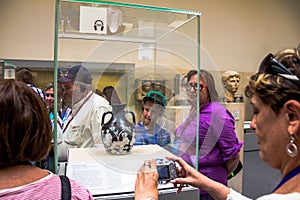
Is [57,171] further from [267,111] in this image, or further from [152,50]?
[152,50]

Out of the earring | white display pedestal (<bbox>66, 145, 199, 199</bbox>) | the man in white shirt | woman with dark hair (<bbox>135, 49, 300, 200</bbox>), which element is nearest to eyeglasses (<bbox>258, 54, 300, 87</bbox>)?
woman with dark hair (<bbox>135, 49, 300, 200</bbox>)

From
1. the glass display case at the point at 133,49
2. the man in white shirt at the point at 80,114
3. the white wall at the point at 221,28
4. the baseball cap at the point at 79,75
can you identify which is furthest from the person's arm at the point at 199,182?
the white wall at the point at 221,28

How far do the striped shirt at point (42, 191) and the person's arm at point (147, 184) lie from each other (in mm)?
231

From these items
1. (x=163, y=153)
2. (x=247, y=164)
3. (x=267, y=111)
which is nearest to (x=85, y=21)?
(x=163, y=153)

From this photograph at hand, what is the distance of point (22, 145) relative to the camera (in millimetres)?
686

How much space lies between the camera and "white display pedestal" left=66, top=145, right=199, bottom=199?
41.4 inches

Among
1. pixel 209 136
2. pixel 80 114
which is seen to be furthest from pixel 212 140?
pixel 80 114

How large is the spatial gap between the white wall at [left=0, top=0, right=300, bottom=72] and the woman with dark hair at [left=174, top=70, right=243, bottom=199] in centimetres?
256

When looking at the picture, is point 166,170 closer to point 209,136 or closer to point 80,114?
point 209,136

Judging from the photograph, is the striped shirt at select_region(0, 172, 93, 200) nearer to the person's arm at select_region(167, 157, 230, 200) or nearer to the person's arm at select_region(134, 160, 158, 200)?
the person's arm at select_region(134, 160, 158, 200)

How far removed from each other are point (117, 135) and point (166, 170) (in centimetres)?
26

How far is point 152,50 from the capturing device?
5.63 ft

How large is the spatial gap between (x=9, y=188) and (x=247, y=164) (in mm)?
3547

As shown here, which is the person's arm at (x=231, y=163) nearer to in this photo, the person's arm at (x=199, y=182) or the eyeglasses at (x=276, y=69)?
the person's arm at (x=199, y=182)
